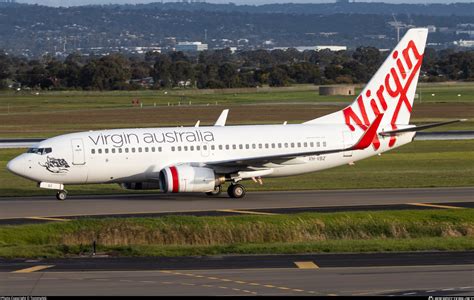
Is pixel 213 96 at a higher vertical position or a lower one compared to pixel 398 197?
higher

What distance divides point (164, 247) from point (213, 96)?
5205 inches

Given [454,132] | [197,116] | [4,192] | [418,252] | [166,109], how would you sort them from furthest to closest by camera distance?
[166,109] → [197,116] → [454,132] → [4,192] → [418,252]

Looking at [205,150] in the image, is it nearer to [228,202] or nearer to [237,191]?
[237,191]

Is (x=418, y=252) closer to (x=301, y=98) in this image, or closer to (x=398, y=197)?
(x=398, y=197)

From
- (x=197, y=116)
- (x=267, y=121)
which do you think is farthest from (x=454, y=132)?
(x=197, y=116)

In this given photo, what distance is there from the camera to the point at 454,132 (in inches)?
3314

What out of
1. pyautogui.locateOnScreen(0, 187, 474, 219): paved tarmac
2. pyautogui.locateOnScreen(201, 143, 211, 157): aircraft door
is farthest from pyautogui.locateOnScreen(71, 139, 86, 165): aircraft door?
pyautogui.locateOnScreen(201, 143, 211, 157): aircraft door

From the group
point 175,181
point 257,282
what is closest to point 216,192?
point 175,181

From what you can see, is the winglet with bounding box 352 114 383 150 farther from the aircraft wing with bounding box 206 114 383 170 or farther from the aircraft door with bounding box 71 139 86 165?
the aircraft door with bounding box 71 139 86 165

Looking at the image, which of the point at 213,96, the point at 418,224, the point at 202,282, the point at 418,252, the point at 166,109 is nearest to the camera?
the point at 202,282

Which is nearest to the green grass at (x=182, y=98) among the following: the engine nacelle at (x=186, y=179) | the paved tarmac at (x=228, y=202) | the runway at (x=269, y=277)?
the paved tarmac at (x=228, y=202)

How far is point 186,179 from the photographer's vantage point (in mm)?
44812

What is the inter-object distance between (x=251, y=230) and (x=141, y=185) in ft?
39.0

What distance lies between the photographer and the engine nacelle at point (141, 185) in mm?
47156
